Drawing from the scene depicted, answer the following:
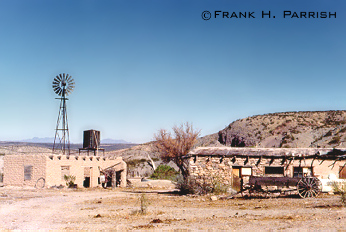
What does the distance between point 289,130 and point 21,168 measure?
53346 mm

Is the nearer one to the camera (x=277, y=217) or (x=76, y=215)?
(x=277, y=217)

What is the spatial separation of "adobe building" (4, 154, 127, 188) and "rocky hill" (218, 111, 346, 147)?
2320 centimetres

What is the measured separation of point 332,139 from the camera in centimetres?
5841

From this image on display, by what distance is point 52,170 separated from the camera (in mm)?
32281

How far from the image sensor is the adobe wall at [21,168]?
31688 millimetres

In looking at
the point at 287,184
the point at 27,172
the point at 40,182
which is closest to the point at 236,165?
the point at 287,184

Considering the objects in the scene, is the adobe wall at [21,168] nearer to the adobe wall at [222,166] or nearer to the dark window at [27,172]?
the dark window at [27,172]

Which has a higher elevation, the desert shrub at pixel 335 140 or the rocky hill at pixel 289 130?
the rocky hill at pixel 289 130

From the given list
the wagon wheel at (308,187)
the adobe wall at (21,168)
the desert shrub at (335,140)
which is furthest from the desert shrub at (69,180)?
the desert shrub at (335,140)

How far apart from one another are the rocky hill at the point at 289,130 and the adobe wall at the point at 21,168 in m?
29.2

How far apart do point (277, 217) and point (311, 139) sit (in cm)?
5267

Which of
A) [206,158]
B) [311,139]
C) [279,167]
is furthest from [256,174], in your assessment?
[311,139]

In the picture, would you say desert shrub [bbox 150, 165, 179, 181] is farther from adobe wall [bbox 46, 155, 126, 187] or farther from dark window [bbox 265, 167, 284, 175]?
dark window [bbox 265, 167, 284, 175]

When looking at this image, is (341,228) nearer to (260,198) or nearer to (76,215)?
(76,215)
